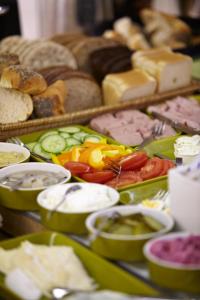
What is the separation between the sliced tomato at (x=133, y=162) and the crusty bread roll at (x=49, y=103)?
2.83 feet

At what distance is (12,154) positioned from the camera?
10.9 feet

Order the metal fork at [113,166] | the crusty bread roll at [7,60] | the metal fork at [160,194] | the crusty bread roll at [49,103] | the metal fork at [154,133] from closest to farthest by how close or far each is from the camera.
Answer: the metal fork at [160,194], the metal fork at [113,166], the metal fork at [154,133], the crusty bread roll at [49,103], the crusty bread roll at [7,60]

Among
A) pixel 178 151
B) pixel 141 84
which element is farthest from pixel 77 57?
pixel 178 151

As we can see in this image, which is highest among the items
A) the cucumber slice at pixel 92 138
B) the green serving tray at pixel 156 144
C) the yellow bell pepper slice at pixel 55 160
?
the yellow bell pepper slice at pixel 55 160

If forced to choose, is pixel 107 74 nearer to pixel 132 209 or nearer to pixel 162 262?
pixel 132 209

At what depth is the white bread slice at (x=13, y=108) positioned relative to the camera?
12.3 ft

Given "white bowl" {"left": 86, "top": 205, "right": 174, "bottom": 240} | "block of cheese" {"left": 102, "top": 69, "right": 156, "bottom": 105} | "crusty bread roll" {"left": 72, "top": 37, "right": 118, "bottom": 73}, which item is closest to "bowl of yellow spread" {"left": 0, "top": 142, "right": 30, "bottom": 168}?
"white bowl" {"left": 86, "top": 205, "right": 174, "bottom": 240}

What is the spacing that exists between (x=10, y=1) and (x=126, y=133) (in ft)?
7.81

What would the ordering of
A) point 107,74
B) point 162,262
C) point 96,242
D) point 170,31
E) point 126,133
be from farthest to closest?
point 170,31, point 107,74, point 126,133, point 96,242, point 162,262

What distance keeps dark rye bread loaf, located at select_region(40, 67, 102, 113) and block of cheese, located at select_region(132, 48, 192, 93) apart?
16.8 inches

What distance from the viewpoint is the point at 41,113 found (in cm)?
385

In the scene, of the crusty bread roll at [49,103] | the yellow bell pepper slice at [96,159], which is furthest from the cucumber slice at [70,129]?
the yellow bell pepper slice at [96,159]

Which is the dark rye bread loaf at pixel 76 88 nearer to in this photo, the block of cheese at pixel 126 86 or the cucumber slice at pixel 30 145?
the block of cheese at pixel 126 86

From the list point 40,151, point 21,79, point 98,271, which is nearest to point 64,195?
point 98,271
